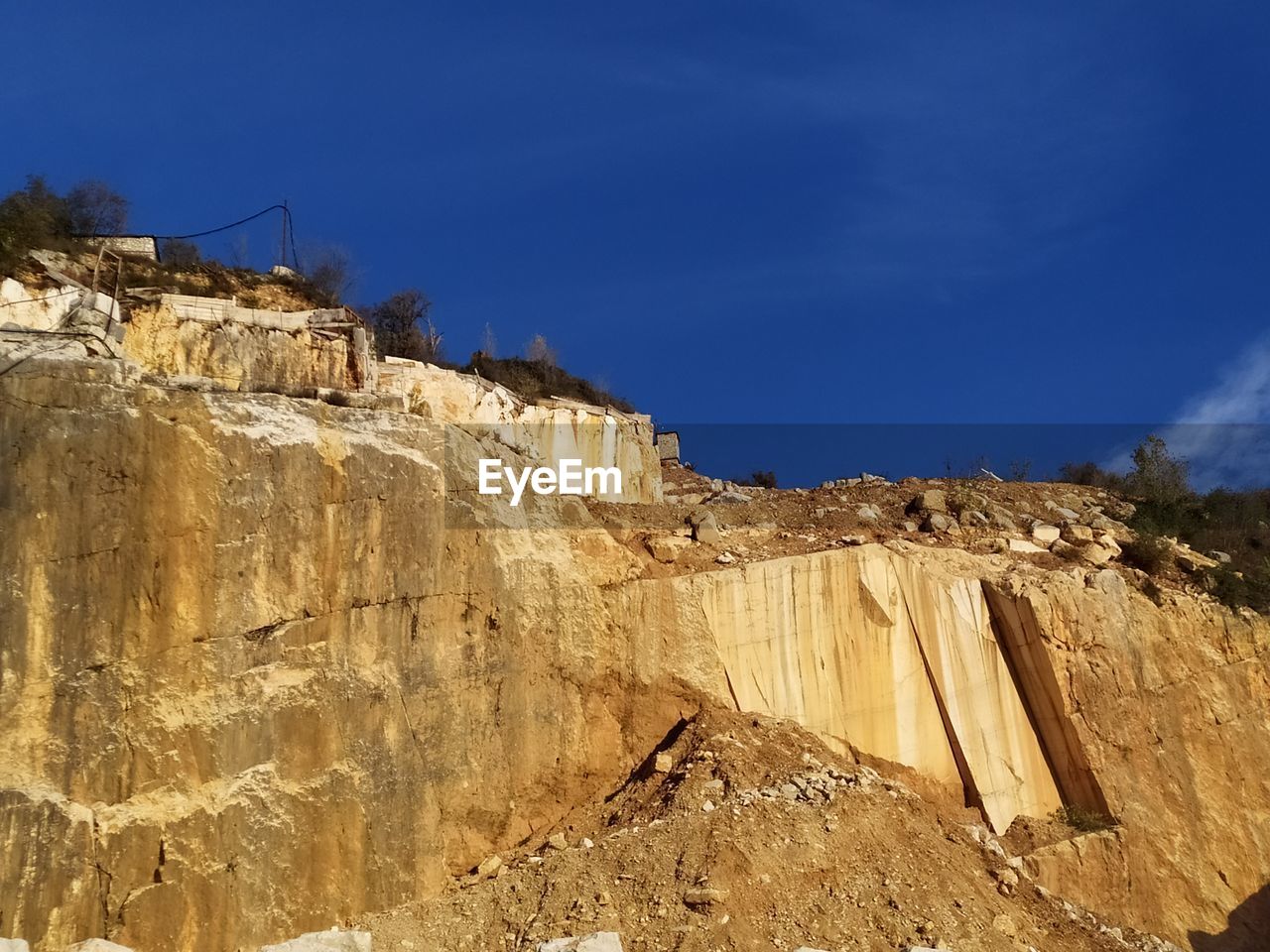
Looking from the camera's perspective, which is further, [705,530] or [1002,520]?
[1002,520]

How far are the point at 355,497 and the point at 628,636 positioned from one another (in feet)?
12.0

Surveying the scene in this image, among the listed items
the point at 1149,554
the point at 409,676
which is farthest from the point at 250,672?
the point at 1149,554

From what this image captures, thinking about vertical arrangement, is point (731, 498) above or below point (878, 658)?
above

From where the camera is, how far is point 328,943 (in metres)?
8.05

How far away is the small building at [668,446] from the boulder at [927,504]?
9.18 meters

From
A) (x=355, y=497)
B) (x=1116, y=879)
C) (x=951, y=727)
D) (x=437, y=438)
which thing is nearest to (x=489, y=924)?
(x=355, y=497)

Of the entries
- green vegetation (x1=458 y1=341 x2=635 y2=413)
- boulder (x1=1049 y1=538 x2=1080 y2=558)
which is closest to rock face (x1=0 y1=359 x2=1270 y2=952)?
boulder (x1=1049 y1=538 x2=1080 y2=558)

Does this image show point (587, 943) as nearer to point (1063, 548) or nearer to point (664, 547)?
point (664, 547)

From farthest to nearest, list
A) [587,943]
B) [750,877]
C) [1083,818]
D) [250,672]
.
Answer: [1083,818]
[750,877]
[250,672]
[587,943]

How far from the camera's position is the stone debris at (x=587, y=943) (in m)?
7.82

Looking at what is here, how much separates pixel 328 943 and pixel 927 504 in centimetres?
1098

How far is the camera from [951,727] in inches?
459

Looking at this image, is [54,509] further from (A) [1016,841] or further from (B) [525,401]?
(A) [1016,841]

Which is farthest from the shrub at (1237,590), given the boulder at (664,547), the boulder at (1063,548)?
the boulder at (664,547)
